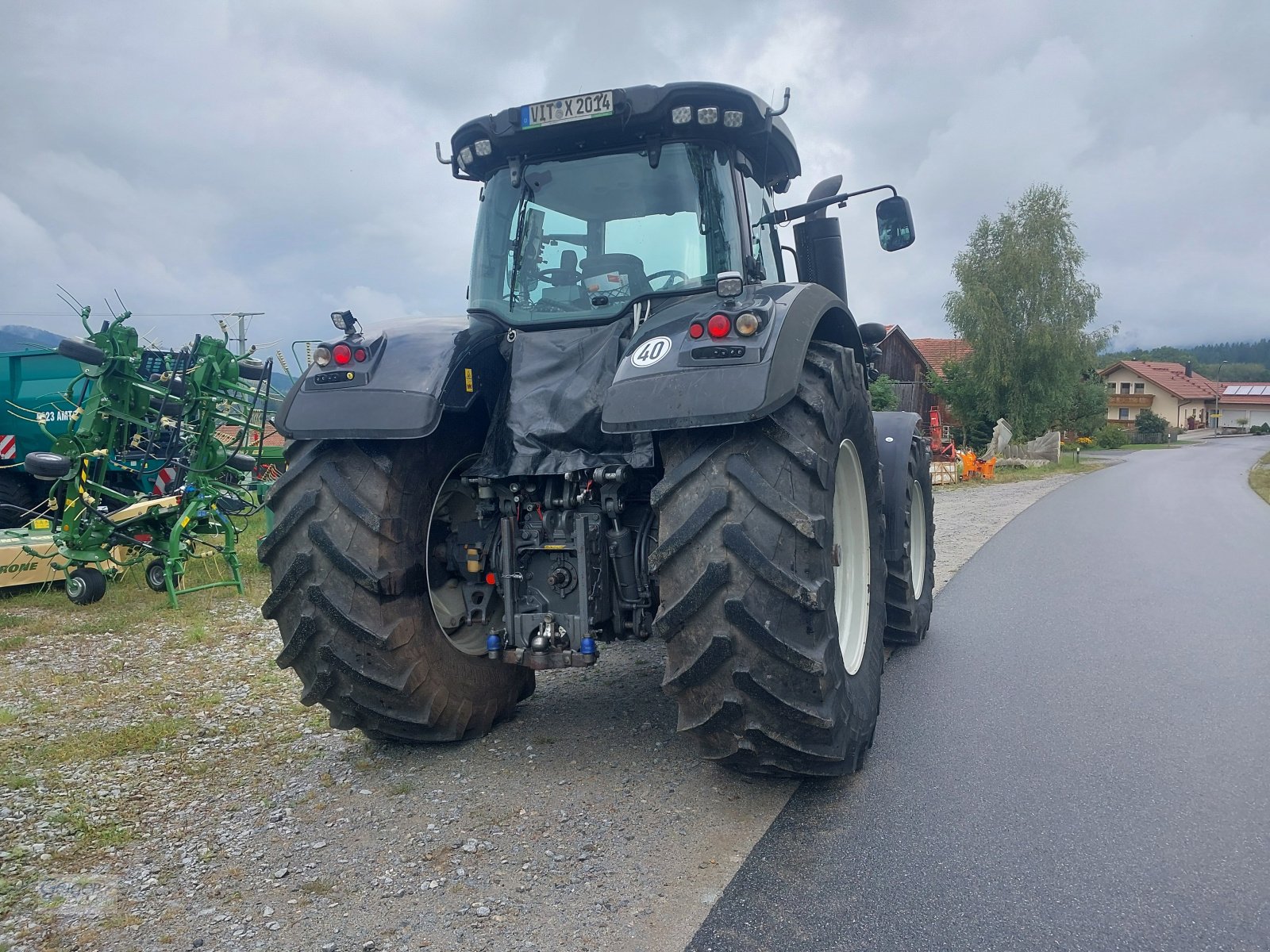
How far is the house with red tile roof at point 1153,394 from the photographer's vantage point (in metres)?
84.8

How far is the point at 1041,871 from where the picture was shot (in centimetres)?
292

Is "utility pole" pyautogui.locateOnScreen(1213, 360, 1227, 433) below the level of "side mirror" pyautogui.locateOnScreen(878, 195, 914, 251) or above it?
below

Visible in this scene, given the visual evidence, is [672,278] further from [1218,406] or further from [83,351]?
[1218,406]

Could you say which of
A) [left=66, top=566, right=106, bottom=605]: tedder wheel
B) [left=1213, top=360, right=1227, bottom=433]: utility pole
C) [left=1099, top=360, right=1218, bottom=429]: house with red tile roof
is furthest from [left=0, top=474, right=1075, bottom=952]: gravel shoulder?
[left=1213, top=360, right=1227, bottom=433]: utility pole

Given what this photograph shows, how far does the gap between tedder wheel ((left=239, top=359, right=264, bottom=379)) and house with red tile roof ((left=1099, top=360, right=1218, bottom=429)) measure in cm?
8363

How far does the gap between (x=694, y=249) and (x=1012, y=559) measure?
7121 mm

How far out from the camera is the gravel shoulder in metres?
2.65

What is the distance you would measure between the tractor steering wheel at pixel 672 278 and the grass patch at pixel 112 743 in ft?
9.98

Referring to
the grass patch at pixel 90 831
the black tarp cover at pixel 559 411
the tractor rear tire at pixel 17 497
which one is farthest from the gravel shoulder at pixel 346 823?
the tractor rear tire at pixel 17 497

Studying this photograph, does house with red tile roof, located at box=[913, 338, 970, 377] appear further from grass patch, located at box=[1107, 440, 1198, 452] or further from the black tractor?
the black tractor

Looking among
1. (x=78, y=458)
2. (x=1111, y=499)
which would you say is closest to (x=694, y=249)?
(x=78, y=458)

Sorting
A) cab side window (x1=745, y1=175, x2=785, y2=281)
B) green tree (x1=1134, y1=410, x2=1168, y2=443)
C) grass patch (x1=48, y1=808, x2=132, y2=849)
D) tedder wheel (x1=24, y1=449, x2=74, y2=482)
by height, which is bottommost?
green tree (x1=1134, y1=410, x2=1168, y2=443)

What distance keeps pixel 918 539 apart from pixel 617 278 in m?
3.23

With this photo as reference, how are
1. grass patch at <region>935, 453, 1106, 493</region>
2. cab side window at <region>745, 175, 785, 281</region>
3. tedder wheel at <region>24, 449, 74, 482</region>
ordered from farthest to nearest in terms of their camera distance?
1. grass patch at <region>935, 453, 1106, 493</region>
2. tedder wheel at <region>24, 449, 74, 482</region>
3. cab side window at <region>745, 175, 785, 281</region>
